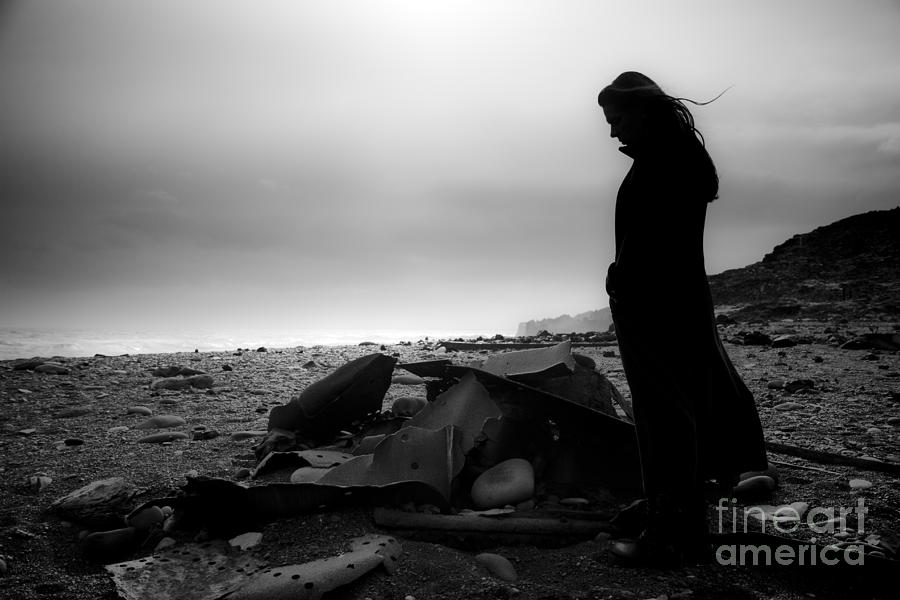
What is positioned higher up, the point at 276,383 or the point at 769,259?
the point at 769,259

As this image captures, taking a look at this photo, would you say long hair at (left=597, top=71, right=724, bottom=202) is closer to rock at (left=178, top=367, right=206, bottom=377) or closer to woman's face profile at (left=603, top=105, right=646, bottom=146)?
→ woman's face profile at (left=603, top=105, right=646, bottom=146)

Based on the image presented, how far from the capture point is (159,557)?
2404mm

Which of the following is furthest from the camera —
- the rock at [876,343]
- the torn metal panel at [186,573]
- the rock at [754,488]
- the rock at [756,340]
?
the rock at [756,340]

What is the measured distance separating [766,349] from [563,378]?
28.1ft

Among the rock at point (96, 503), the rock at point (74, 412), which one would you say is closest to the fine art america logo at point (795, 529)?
the rock at point (96, 503)

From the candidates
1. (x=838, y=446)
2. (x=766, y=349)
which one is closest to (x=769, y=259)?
(x=766, y=349)

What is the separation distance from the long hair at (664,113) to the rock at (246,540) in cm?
244

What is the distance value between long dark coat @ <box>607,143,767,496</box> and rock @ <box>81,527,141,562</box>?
236 centimetres

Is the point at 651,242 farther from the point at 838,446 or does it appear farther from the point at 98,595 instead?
the point at 838,446

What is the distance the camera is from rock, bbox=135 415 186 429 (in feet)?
15.9

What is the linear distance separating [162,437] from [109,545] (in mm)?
1964

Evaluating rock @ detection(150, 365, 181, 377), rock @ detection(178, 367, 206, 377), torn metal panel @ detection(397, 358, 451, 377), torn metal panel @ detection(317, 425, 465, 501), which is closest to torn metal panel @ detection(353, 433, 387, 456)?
torn metal panel @ detection(317, 425, 465, 501)

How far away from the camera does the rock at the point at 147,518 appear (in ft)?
9.16

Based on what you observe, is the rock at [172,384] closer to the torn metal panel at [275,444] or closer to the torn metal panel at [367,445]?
the torn metal panel at [275,444]
